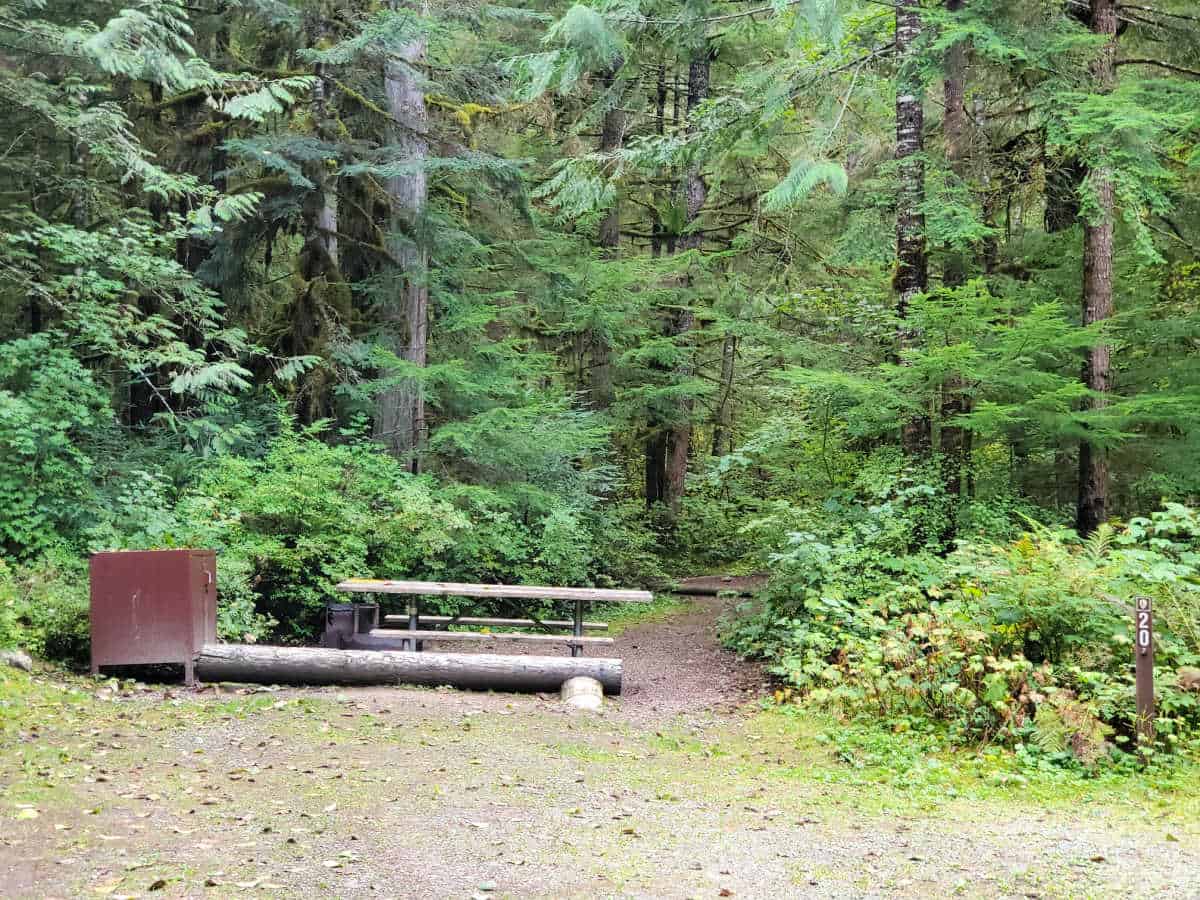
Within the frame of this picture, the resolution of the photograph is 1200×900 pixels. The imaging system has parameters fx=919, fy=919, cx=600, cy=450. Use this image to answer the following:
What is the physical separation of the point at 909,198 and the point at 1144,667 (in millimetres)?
6657

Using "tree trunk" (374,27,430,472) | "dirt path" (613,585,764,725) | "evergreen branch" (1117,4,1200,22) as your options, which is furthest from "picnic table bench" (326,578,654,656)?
"evergreen branch" (1117,4,1200,22)

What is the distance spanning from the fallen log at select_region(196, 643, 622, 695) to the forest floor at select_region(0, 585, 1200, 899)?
0.56 meters

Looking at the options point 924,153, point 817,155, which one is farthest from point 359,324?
point 924,153

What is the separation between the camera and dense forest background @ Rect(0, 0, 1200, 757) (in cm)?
904

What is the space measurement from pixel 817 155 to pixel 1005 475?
5543 mm

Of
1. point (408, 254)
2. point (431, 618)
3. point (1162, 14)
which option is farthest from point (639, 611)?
point (1162, 14)

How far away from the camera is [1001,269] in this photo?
13.4 m

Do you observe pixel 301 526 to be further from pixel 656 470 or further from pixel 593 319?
pixel 656 470

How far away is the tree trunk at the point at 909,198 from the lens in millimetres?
11117

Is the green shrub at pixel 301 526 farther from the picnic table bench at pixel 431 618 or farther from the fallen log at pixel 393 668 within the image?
the fallen log at pixel 393 668

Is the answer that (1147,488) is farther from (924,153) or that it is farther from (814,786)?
(814,786)

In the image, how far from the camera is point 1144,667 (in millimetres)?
6273

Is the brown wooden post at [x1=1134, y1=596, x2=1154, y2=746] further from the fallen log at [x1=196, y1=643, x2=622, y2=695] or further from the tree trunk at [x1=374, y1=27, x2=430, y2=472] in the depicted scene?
the tree trunk at [x1=374, y1=27, x2=430, y2=472]

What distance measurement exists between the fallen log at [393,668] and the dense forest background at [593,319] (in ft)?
4.85
